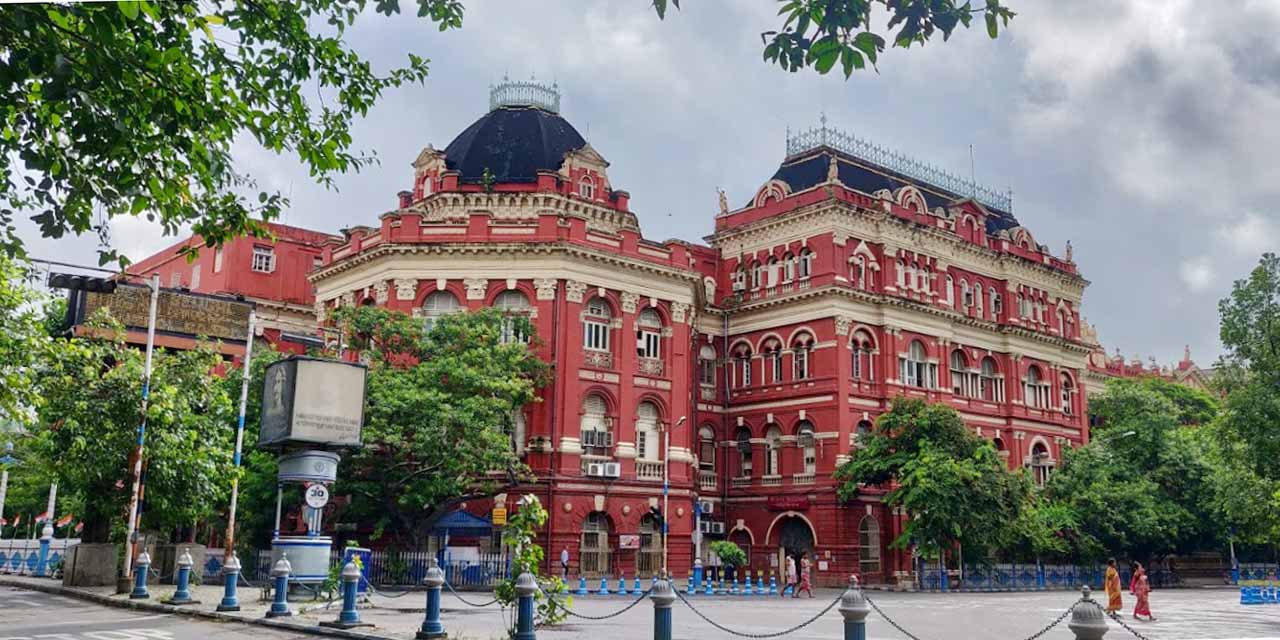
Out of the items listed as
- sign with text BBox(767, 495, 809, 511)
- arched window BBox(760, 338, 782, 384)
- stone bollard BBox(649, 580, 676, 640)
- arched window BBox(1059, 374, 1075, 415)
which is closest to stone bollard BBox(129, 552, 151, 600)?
stone bollard BBox(649, 580, 676, 640)

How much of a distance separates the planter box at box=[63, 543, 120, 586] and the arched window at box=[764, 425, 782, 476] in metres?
27.0

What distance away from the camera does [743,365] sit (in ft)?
170

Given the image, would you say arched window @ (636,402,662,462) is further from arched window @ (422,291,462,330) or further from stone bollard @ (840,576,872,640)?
stone bollard @ (840,576,872,640)

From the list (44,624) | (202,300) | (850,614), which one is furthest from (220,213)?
(202,300)

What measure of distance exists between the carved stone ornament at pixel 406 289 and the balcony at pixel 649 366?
8834 mm

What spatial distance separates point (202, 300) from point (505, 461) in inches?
757

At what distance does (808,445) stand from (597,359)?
36.7 ft

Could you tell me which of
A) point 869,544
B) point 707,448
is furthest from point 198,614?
point 707,448

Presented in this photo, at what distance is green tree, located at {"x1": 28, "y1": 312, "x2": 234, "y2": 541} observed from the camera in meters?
28.5

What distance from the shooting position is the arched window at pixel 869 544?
4622 cm

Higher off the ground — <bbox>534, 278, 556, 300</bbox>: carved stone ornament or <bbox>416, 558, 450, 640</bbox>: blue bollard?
<bbox>534, 278, 556, 300</bbox>: carved stone ornament

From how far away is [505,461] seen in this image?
35906 millimetres

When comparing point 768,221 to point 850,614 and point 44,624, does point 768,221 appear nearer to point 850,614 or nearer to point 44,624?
point 44,624

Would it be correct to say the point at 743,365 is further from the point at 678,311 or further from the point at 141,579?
the point at 141,579
